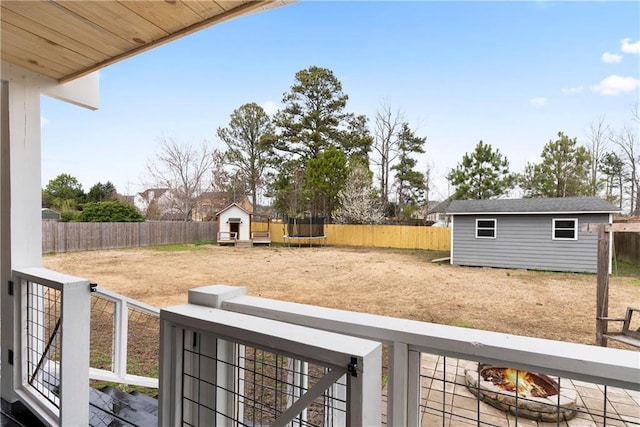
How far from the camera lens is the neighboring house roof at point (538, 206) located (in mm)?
7026

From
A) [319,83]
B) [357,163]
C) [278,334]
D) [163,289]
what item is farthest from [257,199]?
[278,334]

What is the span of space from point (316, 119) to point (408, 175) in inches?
184

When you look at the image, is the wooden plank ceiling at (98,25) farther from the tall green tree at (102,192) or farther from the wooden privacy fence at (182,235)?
the tall green tree at (102,192)

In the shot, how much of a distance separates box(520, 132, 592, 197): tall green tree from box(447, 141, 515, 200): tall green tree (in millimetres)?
835

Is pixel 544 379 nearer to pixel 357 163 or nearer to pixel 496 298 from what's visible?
pixel 496 298

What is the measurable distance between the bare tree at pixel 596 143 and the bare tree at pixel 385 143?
612 cm

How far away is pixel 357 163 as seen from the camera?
1338 centimetres

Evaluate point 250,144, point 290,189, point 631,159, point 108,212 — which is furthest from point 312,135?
point 631,159

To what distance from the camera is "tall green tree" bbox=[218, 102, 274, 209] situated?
48.6 feet

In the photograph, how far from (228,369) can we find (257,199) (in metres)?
14.8

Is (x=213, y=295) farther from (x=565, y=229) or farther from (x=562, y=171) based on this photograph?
(x=562, y=171)

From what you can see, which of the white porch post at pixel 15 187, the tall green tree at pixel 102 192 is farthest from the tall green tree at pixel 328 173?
the white porch post at pixel 15 187

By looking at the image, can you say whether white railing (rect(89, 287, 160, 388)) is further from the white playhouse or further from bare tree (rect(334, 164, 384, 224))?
bare tree (rect(334, 164, 384, 224))

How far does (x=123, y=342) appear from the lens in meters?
1.81
